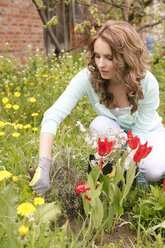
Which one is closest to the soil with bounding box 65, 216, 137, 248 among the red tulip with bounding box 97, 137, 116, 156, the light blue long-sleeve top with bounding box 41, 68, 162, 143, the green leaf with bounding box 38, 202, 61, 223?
the green leaf with bounding box 38, 202, 61, 223

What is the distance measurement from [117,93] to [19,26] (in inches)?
144

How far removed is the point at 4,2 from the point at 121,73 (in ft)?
12.3

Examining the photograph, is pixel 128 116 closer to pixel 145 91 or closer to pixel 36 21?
pixel 145 91

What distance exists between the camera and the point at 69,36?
264 inches

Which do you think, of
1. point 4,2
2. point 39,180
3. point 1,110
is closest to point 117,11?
point 4,2

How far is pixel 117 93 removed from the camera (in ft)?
7.07


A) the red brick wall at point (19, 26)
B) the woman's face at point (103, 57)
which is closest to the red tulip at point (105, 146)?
the woman's face at point (103, 57)

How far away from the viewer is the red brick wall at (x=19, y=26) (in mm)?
4992

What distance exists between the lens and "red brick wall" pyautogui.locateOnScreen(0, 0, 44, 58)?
4.99m

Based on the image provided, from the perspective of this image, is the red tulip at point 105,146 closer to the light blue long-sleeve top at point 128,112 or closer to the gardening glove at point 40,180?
the gardening glove at point 40,180

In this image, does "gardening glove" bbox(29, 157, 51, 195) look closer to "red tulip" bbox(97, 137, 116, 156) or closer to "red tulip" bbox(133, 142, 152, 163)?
"red tulip" bbox(97, 137, 116, 156)

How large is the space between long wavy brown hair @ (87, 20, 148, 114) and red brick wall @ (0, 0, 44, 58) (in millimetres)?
3248

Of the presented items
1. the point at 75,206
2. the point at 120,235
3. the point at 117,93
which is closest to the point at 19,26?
the point at 117,93

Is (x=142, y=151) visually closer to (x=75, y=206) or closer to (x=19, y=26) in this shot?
(x=75, y=206)
